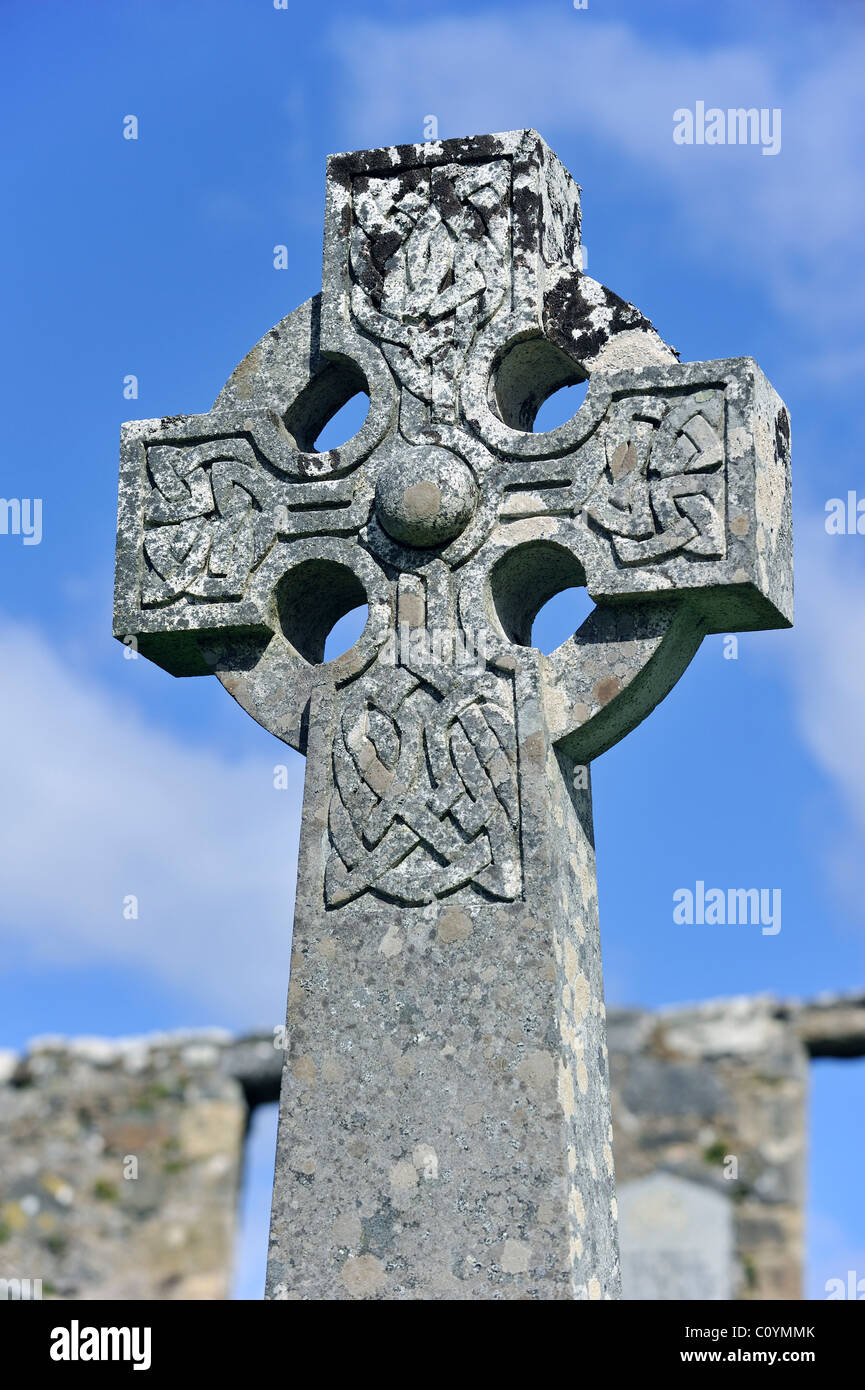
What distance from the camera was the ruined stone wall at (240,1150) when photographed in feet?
37.7

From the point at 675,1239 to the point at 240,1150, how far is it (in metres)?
2.55

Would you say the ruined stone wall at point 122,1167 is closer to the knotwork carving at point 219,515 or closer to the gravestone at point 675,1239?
the gravestone at point 675,1239

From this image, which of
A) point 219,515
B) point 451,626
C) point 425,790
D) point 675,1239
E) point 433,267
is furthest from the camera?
point 675,1239

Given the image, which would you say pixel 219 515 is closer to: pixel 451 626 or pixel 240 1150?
pixel 451 626

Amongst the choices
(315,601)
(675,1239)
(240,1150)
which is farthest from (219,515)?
(240,1150)

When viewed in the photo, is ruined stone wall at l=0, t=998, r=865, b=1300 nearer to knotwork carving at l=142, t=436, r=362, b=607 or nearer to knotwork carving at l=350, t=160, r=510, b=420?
knotwork carving at l=142, t=436, r=362, b=607

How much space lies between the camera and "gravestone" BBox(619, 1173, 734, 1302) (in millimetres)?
11469

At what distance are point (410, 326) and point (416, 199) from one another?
15.3 inches

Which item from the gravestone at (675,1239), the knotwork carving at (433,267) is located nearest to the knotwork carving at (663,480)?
the knotwork carving at (433,267)

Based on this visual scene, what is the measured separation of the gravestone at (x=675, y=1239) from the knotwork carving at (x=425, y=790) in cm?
643

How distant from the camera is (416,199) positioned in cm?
619

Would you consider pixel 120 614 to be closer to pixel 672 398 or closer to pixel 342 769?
pixel 342 769

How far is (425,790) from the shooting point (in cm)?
570
